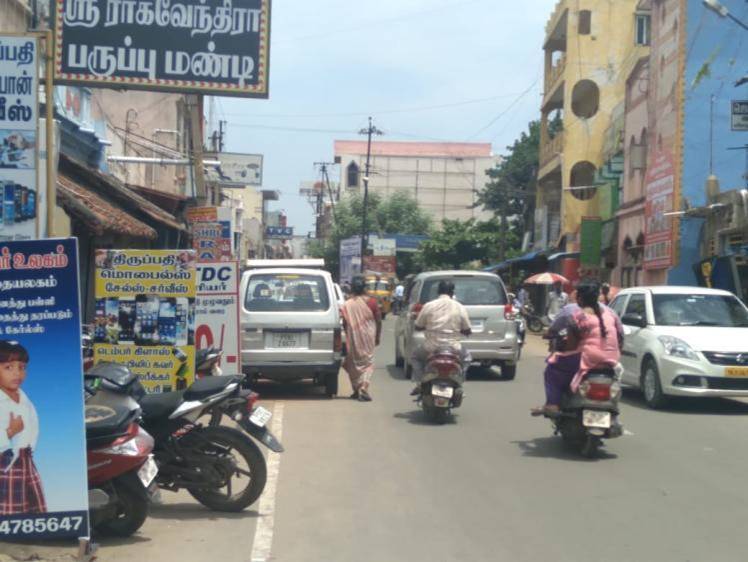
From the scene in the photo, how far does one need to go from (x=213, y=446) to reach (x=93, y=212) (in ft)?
28.5

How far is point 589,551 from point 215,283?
6.01m

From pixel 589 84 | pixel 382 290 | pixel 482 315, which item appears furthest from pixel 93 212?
pixel 382 290

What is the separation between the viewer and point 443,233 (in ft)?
187

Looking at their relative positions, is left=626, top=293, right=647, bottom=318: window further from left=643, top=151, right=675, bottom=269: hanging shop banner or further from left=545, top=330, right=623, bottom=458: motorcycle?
left=643, top=151, right=675, bottom=269: hanging shop banner

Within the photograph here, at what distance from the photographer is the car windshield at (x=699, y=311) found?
13.3 m

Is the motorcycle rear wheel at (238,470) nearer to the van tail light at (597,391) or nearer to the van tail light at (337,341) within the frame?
the van tail light at (597,391)

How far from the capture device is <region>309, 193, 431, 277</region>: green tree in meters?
72.7

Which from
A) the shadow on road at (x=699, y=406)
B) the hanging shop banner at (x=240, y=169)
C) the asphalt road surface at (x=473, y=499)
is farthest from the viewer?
the hanging shop banner at (x=240, y=169)

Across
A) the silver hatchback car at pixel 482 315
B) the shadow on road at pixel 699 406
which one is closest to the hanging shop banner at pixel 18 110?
the shadow on road at pixel 699 406

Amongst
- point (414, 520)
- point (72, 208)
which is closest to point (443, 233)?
point (72, 208)

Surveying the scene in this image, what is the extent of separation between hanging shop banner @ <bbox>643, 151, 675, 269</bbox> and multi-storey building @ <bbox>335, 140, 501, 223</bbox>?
6071 cm

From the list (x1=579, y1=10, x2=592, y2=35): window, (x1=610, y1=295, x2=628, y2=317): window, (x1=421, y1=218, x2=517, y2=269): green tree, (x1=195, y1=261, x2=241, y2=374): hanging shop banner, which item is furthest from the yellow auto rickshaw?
(x1=195, y1=261, x2=241, y2=374): hanging shop banner

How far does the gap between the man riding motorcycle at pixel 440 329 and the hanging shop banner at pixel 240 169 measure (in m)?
29.3

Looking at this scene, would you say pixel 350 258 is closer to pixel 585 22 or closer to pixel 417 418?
pixel 585 22
